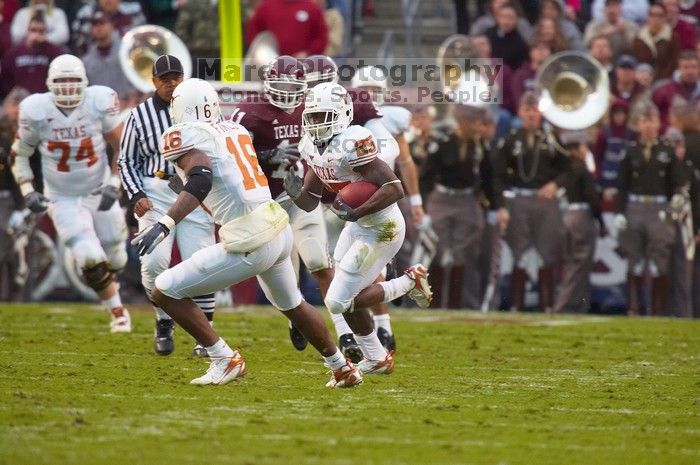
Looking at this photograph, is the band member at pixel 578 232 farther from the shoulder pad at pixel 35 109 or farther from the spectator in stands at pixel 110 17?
the shoulder pad at pixel 35 109

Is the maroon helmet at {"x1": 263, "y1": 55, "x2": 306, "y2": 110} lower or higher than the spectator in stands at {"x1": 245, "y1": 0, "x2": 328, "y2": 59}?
lower

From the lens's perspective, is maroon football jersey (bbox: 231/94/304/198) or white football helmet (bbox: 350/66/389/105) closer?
maroon football jersey (bbox: 231/94/304/198)

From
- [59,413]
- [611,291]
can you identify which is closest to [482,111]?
[611,291]

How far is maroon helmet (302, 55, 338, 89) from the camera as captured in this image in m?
8.34

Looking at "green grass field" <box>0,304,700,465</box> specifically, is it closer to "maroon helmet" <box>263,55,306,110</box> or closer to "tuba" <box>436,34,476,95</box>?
"maroon helmet" <box>263,55,306,110</box>

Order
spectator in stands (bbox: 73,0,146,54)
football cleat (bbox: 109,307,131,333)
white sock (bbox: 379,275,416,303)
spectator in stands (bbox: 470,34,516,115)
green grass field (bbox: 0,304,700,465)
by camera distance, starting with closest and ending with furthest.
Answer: green grass field (bbox: 0,304,700,465) < white sock (bbox: 379,275,416,303) < football cleat (bbox: 109,307,131,333) < spectator in stands (bbox: 470,34,516,115) < spectator in stands (bbox: 73,0,146,54)

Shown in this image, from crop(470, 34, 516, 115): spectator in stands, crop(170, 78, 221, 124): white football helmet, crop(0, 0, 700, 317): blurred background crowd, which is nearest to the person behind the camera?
crop(170, 78, 221, 124): white football helmet

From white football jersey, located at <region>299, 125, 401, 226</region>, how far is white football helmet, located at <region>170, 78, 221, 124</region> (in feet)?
2.11

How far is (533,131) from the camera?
12.5 meters

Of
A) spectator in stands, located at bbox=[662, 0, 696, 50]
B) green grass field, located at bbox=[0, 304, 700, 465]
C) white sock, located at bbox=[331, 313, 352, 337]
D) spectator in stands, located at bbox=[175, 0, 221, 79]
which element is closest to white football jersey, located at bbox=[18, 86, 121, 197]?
green grass field, located at bbox=[0, 304, 700, 465]

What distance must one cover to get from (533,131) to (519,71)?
1227mm

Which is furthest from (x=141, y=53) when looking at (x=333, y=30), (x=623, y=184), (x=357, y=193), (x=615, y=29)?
(x=357, y=193)

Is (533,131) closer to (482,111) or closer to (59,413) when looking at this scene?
(482,111)

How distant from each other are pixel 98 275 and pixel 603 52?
233 inches
